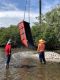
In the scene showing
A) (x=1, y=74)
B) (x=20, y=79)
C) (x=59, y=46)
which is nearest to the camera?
(x=20, y=79)

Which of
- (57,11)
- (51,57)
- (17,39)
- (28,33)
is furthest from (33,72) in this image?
(17,39)

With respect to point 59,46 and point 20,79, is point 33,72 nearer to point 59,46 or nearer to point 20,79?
point 20,79

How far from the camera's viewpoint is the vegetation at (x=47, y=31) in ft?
125

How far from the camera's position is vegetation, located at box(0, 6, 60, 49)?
37969mm

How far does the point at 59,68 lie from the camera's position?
24.8 meters

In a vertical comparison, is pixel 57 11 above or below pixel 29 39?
above

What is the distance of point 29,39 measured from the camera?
36.0 metres

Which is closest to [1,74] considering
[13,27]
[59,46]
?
[59,46]

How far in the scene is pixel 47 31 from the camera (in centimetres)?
4734

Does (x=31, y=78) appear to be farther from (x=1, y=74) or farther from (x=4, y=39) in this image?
(x=4, y=39)

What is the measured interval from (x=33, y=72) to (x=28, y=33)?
13433 millimetres

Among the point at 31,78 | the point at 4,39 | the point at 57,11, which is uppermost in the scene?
the point at 57,11

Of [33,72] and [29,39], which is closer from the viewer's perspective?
[33,72]

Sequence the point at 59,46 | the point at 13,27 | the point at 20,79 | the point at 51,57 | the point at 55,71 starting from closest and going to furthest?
the point at 20,79, the point at 55,71, the point at 51,57, the point at 59,46, the point at 13,27
